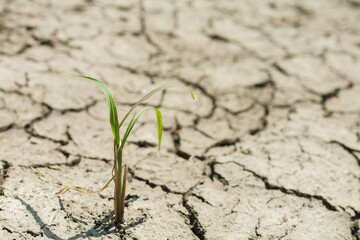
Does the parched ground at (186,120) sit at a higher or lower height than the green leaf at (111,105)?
lower

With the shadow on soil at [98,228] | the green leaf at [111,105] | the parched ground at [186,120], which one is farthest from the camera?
the parched ground at [186,120]

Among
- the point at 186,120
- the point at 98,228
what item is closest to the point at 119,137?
the point at 98,228

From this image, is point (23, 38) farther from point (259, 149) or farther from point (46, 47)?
point (259, 149)

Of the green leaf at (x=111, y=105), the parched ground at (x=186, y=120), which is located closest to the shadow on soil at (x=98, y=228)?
the parched ground at (x=186, y=120)

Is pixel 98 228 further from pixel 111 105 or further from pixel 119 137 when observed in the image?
pixel 111 105

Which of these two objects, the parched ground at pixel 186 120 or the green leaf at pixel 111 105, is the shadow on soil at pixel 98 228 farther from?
the green leaf at pixel 111 105

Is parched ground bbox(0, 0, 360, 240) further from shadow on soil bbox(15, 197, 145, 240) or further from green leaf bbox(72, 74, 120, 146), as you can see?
green leaf bbox(72, 74, 120, 146)

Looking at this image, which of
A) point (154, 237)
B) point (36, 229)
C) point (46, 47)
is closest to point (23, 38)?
point (46, 47)
